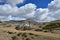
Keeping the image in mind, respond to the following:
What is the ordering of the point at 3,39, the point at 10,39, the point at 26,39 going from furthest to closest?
the point at 26,39 → the point at 10,39 → the point at 3,39

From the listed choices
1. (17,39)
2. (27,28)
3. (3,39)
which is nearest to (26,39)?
(17,39)

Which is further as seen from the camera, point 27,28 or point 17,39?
point 27,28

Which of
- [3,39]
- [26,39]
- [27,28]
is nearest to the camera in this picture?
[3,39]

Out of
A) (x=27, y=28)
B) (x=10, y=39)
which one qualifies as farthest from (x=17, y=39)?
(x=27, y=28)

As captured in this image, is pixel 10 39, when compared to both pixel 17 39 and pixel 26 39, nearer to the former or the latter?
pixel 17 39

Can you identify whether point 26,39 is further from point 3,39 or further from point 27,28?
point 27,28

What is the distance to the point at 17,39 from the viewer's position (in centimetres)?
2917

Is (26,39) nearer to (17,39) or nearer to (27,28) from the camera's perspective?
(17,39)

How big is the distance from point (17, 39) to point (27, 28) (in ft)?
150

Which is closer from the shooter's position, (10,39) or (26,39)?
(10,39)

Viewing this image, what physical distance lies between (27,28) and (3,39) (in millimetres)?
48019

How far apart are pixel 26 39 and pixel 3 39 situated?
509 centimetres

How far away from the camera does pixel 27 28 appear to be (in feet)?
245

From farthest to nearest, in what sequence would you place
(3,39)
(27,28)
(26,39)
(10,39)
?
(27,28) → (26,39) → (10,39) → (3,39)
